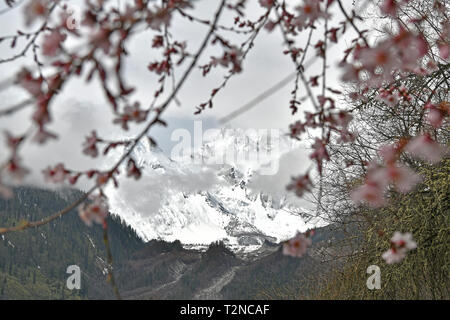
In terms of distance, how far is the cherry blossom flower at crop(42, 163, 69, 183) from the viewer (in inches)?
36.7

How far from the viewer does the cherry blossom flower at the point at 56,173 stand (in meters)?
0.93

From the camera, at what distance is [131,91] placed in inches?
28.5

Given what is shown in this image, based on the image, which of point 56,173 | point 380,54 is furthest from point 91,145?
point 380,54

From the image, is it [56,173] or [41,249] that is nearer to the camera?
[56,173]

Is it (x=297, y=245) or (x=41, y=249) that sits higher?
(x=41, y=249)

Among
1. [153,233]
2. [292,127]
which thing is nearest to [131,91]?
[292,127]

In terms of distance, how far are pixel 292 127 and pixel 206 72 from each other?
0.39m

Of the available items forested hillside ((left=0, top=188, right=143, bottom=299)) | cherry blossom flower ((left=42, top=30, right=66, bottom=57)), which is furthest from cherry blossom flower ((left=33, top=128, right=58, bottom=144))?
forested hillside ((left=0, top=188, right=143, bottom=299))

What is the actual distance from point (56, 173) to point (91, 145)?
110mm

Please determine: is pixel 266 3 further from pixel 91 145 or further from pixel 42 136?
pixel 42 136

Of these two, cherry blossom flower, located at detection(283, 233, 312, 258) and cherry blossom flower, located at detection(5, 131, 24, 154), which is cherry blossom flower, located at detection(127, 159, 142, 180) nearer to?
cherry blossom flower, located at detection(5, 131, 24, 154)

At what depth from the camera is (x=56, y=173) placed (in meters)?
0.94

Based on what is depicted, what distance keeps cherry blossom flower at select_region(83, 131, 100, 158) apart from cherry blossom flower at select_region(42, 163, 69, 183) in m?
0.08
